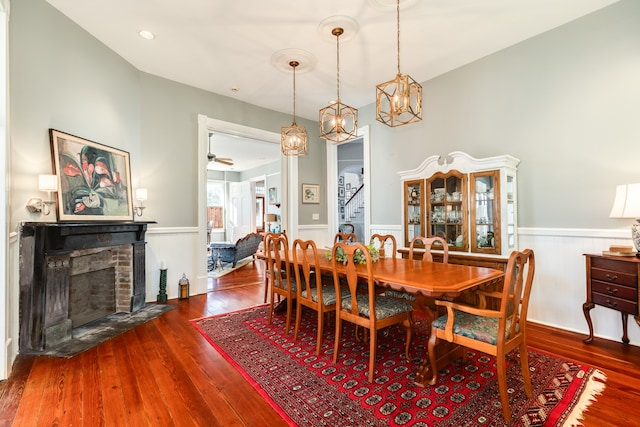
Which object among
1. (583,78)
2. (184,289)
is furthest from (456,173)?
(184,289)

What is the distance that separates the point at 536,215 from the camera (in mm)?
3312

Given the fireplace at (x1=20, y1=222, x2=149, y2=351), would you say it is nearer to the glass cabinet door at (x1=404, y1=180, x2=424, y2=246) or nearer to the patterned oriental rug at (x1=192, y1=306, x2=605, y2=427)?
the patterned oriental rug at (x1=192, y1=306, x2=605, y2=427)

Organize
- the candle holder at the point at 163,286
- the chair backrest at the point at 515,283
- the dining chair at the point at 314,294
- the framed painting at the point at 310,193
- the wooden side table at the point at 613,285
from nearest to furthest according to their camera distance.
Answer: the chair backrest at the point at 515,283
the wooden side table at the point at 613,285
the dining chair at the point at 314,294
the candle holder at the point at 163,286
the framed painting at the point at 310,193

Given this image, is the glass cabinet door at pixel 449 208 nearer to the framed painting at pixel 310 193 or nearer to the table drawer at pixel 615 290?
the table drawer at pixel 615 290

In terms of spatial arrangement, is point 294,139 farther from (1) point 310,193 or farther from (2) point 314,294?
(1) point 310,193

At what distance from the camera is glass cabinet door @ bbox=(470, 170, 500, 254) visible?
3.23m

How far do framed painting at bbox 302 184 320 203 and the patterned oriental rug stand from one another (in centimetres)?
332

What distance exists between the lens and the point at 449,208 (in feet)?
11.9

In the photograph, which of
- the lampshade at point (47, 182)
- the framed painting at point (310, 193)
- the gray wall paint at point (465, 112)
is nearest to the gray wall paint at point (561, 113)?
the gray wall paint at point (465, 112)

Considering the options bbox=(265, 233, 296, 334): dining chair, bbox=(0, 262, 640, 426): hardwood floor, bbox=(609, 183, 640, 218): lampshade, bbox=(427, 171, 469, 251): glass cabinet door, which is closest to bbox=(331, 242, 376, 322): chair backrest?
bbox=(265, 233, 296, 334): dining chair

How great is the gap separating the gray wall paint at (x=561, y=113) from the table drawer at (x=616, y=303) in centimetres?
73

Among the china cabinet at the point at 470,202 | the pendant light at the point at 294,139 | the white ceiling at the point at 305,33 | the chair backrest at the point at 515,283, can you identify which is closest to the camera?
the chair backrest at the point at 515,283

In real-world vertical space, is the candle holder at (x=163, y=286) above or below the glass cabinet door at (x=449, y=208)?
below

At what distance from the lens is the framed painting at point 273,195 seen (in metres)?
9.56
